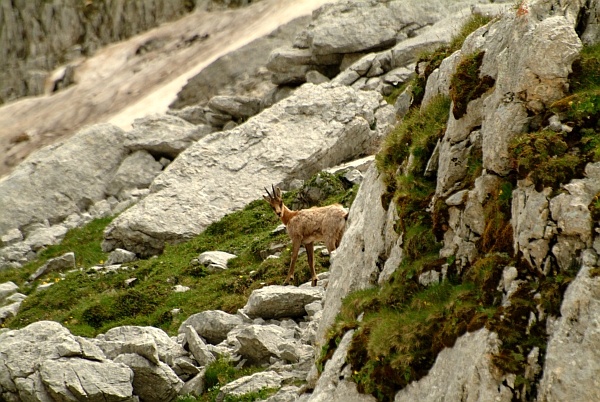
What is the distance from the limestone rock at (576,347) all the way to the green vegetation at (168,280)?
41.3 ft

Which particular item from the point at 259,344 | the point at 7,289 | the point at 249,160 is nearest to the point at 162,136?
the point at 249,160

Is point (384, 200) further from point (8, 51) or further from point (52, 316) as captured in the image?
point (8, 51)

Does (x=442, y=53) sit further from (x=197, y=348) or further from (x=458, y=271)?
(x=197, y=348)

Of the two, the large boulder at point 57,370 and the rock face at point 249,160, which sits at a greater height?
the large boulder at point 57,370

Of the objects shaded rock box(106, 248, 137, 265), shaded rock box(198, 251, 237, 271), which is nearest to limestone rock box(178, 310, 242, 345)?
shaded rock box(198, 251, 237, 271)

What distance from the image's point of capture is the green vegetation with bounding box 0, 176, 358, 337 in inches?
807

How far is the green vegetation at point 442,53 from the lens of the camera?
1399 cm

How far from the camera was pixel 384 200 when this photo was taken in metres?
12.7

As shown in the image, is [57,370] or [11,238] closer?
[57,370]

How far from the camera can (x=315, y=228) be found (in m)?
19.8

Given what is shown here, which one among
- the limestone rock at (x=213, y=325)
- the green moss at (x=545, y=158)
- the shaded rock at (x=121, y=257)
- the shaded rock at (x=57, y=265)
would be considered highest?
the green moss at (x=545, y=158)

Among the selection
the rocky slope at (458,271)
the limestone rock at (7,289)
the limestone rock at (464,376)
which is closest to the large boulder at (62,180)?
the limestone rock at (7,289)

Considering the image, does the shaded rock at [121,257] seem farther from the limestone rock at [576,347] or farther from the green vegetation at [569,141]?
the limestone rock at [576,347]

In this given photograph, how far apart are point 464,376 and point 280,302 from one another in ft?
29.8
